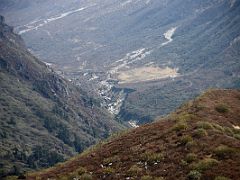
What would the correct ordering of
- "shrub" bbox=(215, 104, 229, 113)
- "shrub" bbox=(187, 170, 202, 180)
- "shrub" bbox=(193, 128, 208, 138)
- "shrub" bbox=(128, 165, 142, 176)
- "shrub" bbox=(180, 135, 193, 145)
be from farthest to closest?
"shrub" bbox=(215, 104, 229, 113) < "shrub" bbox=(193, 128, 208, 138) < "shrub" bbox=(180, 135, 193, 145) < "shrub" bbox=(128, 165, 142, 176) < "shrub" bbox=(187, 170, 202, 180)

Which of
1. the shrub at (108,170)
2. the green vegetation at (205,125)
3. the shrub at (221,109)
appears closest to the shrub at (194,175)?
the shrub at (108,170)

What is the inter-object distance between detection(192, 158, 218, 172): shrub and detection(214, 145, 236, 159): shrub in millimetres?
1680

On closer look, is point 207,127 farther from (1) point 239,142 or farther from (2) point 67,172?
(2) point 67,172

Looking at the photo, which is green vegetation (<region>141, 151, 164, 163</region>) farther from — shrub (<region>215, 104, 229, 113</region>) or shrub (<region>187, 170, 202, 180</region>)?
shrub (<region>215, 104, 229, 113</region>)

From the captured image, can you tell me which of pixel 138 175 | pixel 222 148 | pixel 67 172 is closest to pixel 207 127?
pixel 222 148

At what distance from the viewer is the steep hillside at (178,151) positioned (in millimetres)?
47750

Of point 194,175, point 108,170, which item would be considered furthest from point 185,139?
point 194,175

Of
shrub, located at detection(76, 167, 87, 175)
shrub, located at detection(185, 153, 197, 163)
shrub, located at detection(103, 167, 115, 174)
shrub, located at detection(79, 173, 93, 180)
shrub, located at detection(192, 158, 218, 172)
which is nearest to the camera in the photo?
shrub, located at detection(192, 158, 218, 172)

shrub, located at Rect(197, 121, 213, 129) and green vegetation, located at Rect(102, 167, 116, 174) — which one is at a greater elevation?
shrub, located at Rect(197, 121, 213, 129)

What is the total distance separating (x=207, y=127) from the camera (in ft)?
185

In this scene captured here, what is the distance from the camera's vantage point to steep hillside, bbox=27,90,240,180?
47750 mm

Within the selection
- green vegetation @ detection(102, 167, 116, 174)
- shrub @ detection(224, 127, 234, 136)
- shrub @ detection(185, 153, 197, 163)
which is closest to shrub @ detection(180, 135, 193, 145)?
shrub @ detection(185, 153, 197, 163)

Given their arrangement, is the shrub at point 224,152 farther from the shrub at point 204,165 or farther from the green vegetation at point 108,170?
the green vegetation at point 108,170

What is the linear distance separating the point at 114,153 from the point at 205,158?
13.5 meters
